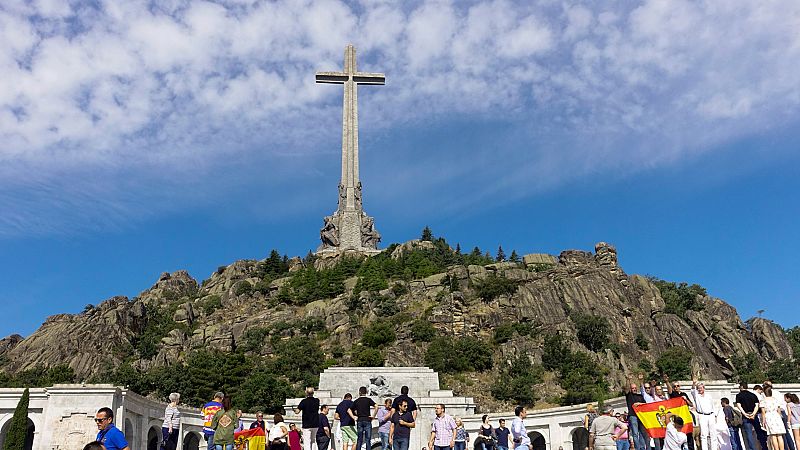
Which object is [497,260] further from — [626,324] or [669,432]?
[669,432]

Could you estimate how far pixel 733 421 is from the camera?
47.8 ft

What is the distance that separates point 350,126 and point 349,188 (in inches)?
261

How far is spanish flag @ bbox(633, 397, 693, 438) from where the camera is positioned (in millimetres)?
12734

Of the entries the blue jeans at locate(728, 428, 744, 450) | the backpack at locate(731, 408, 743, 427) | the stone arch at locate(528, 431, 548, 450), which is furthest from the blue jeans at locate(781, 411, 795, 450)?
the stone arch at locate(528, 431, 548, 450)

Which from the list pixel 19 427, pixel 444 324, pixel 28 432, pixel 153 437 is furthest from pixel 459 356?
pixel 19 427

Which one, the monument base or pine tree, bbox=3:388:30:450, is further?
the monument base

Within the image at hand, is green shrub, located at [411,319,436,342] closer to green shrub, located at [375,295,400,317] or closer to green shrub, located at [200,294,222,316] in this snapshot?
green shrub, located at [375,295,400,317]

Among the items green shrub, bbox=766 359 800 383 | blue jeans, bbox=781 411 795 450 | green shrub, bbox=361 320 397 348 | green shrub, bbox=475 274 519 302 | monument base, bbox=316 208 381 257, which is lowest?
blue jeans, bbox=781 411 795 450

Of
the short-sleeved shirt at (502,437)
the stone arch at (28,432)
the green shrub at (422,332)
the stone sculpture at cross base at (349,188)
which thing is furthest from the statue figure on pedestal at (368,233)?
the short-sleeved shirt at (502,437)

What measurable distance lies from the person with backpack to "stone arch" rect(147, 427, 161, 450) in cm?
2387

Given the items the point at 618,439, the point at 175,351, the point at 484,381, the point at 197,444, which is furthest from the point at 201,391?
the point at 618,439

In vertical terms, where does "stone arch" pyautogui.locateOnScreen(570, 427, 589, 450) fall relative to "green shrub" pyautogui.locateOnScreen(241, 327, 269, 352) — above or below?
below

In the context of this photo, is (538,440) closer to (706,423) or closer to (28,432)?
(706,423)

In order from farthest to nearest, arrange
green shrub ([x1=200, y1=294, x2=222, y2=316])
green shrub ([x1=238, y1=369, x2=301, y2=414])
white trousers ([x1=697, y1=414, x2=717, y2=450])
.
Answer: green shrub ([x1=200, y1=294, x2=222, y2=316]) < green shrub ([x1=238, y1=369, x2=301, y2=414]) < white trousers ([x1=697, y1=414, x2=717, y2=450])
